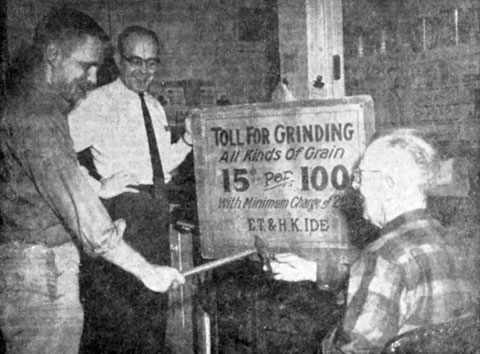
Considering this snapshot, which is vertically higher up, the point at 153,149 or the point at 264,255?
the point at 153,149

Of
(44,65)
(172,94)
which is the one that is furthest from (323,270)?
(172,94)

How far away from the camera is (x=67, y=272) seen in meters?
1.45

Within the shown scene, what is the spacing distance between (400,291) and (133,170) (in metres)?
1.41

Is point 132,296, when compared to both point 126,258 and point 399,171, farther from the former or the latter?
point 399,171

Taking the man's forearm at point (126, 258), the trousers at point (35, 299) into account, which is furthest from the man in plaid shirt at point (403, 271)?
the trousers at point (35, 299)

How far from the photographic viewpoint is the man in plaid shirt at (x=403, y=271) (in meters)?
0.93

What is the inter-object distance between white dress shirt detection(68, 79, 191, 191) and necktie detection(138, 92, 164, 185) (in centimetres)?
1

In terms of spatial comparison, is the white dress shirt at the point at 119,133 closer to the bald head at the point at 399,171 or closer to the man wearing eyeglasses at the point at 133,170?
the man wearing eyeglasses at the point at 133,170

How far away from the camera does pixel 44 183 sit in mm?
1342

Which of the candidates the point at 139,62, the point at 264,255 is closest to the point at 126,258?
the point at 264,255

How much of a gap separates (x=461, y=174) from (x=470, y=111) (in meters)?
0.28

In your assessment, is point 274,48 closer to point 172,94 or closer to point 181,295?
point 172,94

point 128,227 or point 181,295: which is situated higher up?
point 128,227

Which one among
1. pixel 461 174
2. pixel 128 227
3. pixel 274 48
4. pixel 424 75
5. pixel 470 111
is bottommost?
pixel 128 227
